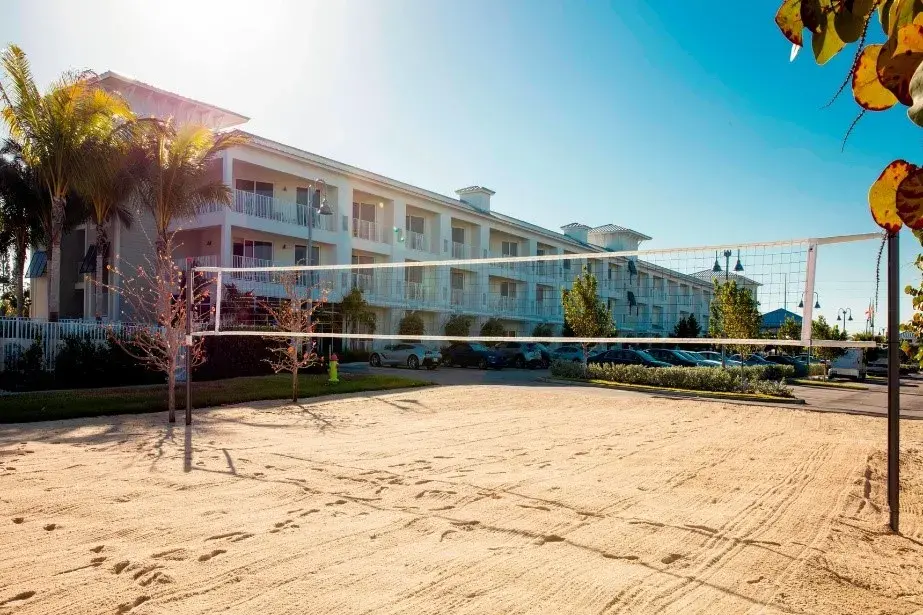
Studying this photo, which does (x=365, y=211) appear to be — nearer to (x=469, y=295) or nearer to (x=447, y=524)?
(x=469, y=295)

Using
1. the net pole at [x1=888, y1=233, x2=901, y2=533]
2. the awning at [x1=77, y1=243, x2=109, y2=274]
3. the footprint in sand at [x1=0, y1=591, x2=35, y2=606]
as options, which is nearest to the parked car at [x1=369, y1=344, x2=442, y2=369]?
the awning at [x1=77, y1=243, x2=109, y2=274]

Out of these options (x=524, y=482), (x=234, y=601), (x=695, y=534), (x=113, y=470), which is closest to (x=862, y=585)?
(x=695, y=534)

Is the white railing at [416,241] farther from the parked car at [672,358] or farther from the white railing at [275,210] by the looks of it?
the parked car at [672,358]

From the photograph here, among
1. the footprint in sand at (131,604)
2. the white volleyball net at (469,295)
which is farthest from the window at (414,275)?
the footprint in sand at (131,604)

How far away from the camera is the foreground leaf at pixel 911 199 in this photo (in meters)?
1.08

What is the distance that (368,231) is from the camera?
38.3 metres

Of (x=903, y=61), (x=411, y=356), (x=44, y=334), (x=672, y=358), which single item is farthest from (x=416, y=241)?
(x=903, y=61)

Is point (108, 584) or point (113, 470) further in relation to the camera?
point (113, 470)

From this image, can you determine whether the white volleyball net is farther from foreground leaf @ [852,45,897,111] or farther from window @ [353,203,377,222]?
foreground leaf @ [852,45,897,111]

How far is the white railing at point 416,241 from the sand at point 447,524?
1211 inches

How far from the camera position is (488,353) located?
120 feet

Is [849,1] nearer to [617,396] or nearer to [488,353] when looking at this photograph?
[617,396]

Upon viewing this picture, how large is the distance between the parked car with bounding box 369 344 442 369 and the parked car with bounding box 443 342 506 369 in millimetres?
2890

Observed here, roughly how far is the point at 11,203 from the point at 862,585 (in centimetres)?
3289
